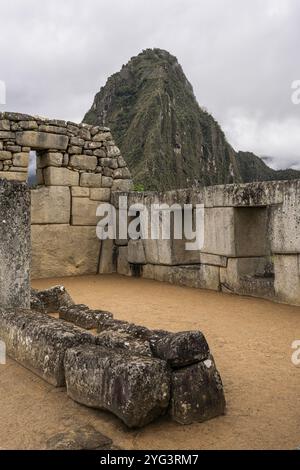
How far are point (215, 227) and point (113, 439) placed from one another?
5.50 meters

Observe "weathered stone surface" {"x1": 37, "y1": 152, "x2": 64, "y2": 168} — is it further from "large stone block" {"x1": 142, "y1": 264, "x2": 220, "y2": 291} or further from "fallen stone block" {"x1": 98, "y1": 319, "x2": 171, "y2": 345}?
"fallen stone block" {"x1": 98, "y1": 319, "x2": 171, "y2": 345}

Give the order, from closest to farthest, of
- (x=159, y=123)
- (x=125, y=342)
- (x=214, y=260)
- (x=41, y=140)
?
(x=125, y=342) < (x=214, y=260) < (x=41, y=140) < (x=159, y=123)

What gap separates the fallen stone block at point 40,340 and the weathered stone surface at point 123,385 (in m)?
0.36

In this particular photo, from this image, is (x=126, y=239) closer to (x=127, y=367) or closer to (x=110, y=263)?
(x=110, y=263)

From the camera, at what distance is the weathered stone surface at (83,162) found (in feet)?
34.1

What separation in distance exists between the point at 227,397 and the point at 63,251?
23.9 ft

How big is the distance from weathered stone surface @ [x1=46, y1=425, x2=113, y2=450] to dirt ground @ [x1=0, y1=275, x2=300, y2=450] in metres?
0.07

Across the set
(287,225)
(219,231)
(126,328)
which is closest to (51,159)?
(219,231)

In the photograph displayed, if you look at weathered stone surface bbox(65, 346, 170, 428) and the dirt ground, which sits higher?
weathered stone surface bbox(65, 346, 170, 428)

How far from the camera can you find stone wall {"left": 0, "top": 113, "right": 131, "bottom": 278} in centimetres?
970

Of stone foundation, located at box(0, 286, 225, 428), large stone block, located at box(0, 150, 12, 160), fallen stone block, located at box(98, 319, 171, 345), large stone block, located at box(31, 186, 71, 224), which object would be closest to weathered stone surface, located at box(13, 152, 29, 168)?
large stone block, located at box(0, 150, 12, 160)

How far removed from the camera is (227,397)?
11.4 feet
